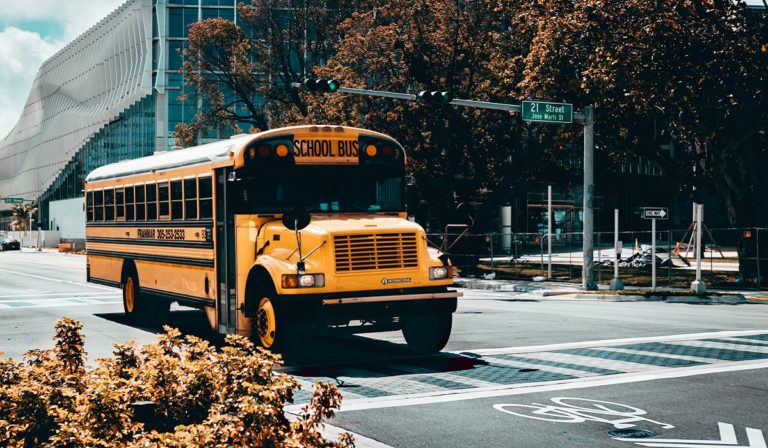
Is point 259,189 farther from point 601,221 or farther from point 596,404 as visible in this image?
point 601,221

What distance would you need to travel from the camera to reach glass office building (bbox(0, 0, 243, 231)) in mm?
87500

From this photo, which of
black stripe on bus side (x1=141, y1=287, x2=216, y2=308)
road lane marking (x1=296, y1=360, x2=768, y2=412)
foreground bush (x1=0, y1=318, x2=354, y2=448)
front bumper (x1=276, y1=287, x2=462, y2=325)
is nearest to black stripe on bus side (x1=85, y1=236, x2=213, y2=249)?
black stripe on bus side (x1=141, y1=287, x2=216, y2=308)

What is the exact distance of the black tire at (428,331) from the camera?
13.4 meters

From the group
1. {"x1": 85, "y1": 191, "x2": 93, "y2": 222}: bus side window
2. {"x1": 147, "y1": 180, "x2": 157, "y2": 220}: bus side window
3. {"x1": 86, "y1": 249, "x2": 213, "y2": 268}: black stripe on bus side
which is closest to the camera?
{"x1": 86, "y1": 249, "x2": 213, "y2": 268}: black stripe on bus side

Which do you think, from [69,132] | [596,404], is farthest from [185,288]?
[69,132]

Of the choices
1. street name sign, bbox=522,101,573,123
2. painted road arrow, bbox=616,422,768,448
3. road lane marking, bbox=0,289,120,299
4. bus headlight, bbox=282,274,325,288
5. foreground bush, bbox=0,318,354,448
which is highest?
street name sign, bbox=522,101,573,123

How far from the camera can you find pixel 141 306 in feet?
60.0

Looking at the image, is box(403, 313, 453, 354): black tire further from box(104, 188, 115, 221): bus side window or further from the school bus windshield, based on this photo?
box(104, 188, 115, 221): bus side window

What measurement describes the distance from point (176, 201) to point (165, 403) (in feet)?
31.9

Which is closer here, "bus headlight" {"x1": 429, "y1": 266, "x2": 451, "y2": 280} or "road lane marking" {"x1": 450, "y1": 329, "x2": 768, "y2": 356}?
"bus headlight" {"x1": 429, "y1": 266, "x2": 451, "y2": 280}

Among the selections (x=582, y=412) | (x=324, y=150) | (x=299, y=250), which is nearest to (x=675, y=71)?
(x=324, y=150)

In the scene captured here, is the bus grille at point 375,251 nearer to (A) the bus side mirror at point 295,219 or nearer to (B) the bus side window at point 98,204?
(A) the bus side mirror at point 295,219

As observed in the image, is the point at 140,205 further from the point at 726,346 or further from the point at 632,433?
the point at 632,433

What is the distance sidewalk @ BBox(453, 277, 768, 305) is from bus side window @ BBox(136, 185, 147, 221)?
1444cm
